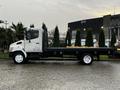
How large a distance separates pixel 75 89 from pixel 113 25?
56.2 metres

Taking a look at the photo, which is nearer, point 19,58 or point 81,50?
point 81,50

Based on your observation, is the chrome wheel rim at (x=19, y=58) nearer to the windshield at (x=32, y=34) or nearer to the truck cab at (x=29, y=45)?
the truck cab at (x=29, y=45)

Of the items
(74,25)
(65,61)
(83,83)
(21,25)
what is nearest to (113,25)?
(74,25)

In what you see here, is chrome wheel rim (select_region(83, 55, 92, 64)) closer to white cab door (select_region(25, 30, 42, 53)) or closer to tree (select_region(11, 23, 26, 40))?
white cab door (select_region(25, 30, 42, 53))

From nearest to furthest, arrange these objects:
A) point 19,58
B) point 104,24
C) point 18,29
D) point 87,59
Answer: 1. point 87,59
2. point 19,58
3. point 18,29
4. point 104,24

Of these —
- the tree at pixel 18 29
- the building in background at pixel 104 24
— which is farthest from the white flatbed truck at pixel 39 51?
the building in background at pixel 104 24

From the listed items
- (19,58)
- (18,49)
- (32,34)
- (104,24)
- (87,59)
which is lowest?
(87,59)

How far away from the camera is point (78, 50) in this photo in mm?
25500

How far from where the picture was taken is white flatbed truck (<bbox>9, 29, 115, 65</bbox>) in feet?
83.7

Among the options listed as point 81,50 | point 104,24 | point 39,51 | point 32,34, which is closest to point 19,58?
point 39,51

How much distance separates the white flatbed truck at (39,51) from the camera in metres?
25.5

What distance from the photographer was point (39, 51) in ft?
84.3

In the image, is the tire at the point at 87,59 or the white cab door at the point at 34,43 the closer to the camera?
the tire at the point at 87,59

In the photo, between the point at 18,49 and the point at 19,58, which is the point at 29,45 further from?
the point at 19,58
